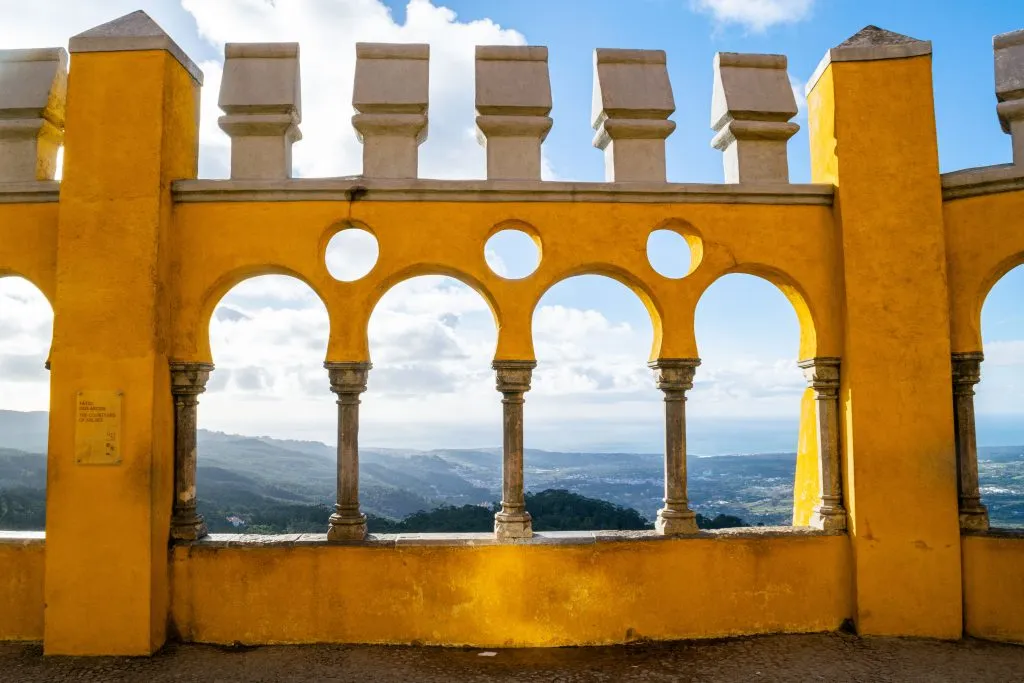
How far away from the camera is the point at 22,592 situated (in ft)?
17.5

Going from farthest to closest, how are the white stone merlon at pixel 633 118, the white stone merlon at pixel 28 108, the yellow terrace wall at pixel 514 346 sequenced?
1. the white stone merlon at pixel 633 118
2. the white stone merlon at pixel 28 108
3. the yellow terrace wall at pixel 514 346

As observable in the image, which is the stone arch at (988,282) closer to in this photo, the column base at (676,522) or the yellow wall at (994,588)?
the yellow wall at (994,588)

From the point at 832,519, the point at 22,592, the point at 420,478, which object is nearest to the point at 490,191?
the point at 832,519

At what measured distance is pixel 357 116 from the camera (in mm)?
5641

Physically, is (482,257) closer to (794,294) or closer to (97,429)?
(794,294)

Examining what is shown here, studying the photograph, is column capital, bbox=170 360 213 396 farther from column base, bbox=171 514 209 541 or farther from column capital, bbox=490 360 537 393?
column capital, bbox=490 360 537 393

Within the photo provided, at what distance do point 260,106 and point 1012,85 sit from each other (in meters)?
6.17

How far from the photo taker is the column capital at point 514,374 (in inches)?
215

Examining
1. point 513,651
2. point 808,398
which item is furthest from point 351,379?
point 808,398

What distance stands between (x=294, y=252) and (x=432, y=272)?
112 centimetres

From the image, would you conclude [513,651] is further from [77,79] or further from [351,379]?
[77,79]

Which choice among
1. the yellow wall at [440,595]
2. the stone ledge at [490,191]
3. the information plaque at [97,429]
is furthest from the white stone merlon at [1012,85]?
the information plaque at [97,429]

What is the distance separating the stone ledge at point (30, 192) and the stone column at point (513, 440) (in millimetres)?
3808

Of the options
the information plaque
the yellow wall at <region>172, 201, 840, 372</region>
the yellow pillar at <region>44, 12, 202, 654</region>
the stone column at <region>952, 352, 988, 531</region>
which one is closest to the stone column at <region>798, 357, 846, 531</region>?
the yellow wall at <region>172, 201, 840, 372</region>
